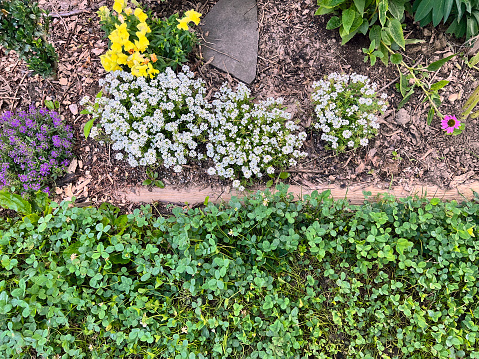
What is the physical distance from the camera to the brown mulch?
2621 millimetres

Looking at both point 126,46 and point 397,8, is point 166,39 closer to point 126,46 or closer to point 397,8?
point 126,46

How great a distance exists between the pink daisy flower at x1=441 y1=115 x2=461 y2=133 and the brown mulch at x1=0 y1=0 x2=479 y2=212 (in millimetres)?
152

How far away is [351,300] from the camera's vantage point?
211cm

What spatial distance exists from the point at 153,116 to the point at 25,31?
1.19 meters

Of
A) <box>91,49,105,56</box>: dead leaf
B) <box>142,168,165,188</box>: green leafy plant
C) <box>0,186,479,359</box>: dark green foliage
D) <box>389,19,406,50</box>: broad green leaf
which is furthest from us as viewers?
<box>91,49,105,56</box>: dead leaf

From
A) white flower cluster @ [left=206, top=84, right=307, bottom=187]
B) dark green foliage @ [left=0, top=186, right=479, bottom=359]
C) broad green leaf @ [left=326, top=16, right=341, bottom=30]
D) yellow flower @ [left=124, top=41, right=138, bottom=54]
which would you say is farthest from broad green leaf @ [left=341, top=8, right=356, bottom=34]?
yellow flower @ [left=124, top=41, right=138, bottom=54]

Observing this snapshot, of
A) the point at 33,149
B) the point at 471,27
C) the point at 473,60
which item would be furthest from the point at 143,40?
the point at 473,60

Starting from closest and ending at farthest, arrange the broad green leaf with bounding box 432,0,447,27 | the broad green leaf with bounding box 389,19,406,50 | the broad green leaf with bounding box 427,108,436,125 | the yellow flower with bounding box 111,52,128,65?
the yellow flower with bounding box 111,52,128,65, the broad green leaf with bounding box 432,0,447,27, the broad green leaf with bounding box 389,19,406,50, the broad green leaf with bounding box 427,108,436,125

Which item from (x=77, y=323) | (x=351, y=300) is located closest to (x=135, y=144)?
(x=77, y=323)

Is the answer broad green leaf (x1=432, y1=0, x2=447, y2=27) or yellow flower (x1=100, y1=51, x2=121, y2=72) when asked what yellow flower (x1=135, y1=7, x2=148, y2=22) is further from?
broad green leaf (x1=432, y1=0, x2=447, y2=27)

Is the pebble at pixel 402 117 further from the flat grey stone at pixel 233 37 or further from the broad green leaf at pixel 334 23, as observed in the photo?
the flat grey stone at pixel 233 37

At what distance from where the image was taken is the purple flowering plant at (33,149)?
8.16 feet

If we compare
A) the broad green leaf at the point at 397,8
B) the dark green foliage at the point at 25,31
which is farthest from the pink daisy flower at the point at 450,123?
the dark green foliage at the point at 25,31

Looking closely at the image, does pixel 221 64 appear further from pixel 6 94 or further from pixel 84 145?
pixel 6 94
